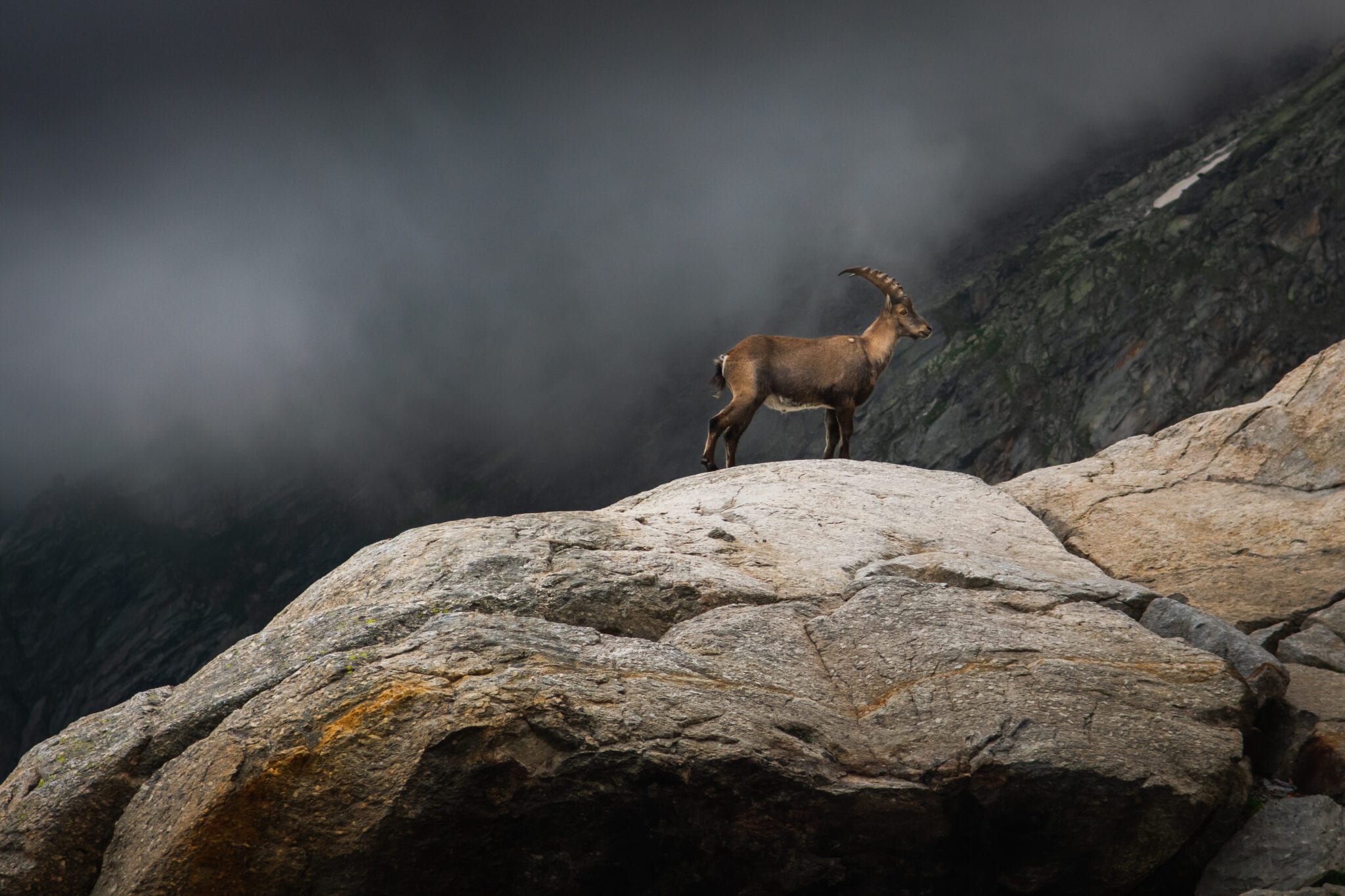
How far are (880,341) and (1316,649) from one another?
39.2 ft

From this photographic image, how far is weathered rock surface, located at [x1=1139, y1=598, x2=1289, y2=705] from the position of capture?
8500 mm

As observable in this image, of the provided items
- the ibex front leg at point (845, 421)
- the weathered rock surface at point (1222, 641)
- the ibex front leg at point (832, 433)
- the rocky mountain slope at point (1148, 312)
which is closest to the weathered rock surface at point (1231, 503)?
the weathered rock surface at point (1222, 641)

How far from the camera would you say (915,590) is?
31.1ft

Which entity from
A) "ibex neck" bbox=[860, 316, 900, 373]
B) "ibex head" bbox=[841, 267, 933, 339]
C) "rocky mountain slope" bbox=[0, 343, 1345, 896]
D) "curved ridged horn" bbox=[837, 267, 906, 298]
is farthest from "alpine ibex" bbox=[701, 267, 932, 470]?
"rocky mountain slope" bbox=[0, 343, 1345, 896]

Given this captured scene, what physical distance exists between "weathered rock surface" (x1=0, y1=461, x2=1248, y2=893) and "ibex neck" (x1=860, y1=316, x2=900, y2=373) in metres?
12.3

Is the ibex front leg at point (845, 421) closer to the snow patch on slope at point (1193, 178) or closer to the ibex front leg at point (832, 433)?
the ibex front leg at point (832, 433)

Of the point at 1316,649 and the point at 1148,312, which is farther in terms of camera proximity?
the point at 1148,312

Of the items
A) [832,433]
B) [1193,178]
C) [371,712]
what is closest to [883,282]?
[832,433]

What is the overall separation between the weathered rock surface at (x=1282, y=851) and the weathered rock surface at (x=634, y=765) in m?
0.30

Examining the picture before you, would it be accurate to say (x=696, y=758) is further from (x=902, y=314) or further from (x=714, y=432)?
(x=902, y=314)

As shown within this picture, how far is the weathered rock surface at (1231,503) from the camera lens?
11.7m

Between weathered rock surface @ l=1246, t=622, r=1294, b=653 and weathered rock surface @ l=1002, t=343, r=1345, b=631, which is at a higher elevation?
weathered rock surface @ l=1002, t=343, r=1345, b=631

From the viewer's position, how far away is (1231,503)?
44.1 feet

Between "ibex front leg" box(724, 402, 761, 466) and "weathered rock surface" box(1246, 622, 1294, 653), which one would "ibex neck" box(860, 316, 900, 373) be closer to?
"ibex front leg" box(724, 402, 761, 466)
